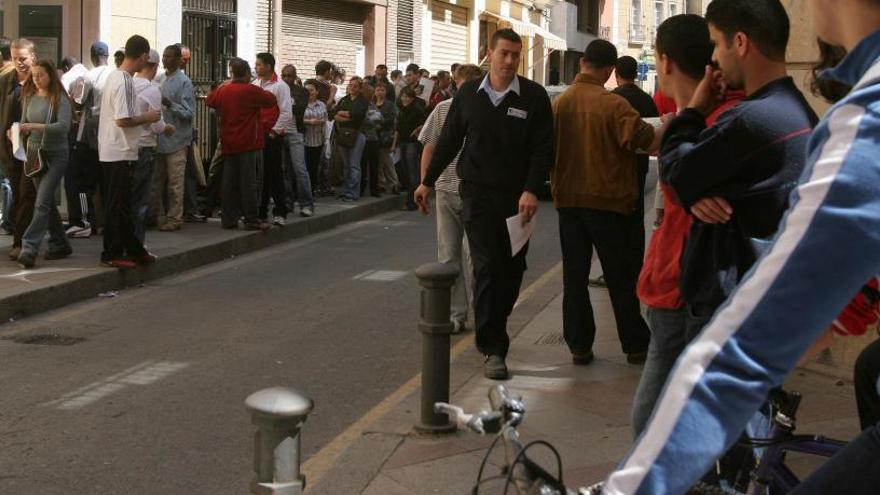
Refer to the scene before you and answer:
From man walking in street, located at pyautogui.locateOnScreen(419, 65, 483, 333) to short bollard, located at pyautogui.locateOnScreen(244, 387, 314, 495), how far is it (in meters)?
4.89

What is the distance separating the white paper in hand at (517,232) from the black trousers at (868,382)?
12.6 ft

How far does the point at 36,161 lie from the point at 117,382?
383 cm

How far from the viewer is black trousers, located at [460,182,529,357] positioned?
7.48 m

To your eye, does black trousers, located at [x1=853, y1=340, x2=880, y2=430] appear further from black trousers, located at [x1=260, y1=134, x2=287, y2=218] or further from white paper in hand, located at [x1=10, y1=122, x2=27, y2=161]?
black trousers, located at [x1=260, y1=134, x2=287, y2=218]

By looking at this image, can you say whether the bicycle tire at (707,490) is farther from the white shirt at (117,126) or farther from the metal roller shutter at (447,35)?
the metal roller shutter at (447,35)

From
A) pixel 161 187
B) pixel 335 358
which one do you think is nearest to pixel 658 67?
pixel 335 358

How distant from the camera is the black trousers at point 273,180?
49.1 feet

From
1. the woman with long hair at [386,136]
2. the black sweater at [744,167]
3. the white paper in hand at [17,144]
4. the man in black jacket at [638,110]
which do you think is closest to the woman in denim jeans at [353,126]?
the woman with long hair at [386,136]

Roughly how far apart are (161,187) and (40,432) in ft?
25.6

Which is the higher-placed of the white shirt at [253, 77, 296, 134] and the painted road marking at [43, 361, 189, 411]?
the white shirt at [253, 77, 296, 134]

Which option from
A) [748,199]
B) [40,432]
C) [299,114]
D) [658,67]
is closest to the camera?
[748,199]

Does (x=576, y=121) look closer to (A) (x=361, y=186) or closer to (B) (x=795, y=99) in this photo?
(B) (x=795, y=99)

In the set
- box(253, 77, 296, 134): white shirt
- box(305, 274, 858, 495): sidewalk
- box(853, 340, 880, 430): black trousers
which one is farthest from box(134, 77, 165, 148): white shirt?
box(853, 340, 880, 430): black trousers

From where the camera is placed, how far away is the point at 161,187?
14031 millimetres
